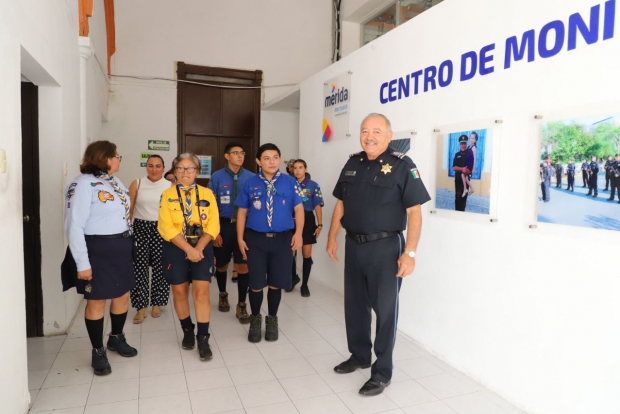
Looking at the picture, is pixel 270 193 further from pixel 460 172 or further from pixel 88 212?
pixel 460 172

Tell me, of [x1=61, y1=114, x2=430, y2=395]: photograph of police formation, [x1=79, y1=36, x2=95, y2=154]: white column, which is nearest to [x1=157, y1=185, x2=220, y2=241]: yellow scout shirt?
[x1=61, y1=114, x2=430, y2=395]: photograph of police formation

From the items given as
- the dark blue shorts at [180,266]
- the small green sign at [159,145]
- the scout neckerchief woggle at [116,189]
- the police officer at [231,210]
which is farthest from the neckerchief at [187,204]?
the small green sign at [159,145]

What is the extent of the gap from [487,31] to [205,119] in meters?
5.29

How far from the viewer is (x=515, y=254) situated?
247cm

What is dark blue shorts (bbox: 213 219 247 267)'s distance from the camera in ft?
12.8

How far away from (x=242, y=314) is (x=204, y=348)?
32.6 inches

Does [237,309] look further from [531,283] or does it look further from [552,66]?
[552,66]

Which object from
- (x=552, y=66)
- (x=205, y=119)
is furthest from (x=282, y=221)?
(x=205, y=119)

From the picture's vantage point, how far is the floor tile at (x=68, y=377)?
2.69 meters

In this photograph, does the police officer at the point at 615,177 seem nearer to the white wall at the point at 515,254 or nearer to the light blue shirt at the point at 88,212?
the white wall at the point at 515,254

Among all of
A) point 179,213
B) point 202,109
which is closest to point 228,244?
point 179,213

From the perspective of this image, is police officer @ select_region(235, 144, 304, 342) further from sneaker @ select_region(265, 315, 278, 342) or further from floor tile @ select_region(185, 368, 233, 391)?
floor tile @ select_region(185, 368, 233, 391)

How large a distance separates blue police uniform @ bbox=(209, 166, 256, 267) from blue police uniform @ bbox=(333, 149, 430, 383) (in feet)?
A: 4.78

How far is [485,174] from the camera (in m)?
2.69
